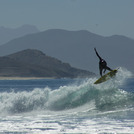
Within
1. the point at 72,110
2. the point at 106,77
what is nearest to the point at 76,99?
the point at 72,110

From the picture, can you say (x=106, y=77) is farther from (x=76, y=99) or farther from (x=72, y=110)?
(x=72, y=110)

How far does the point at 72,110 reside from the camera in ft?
101

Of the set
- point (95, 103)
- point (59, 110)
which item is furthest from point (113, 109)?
point (59, 110)

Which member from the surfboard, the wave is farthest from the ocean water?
the surfboard

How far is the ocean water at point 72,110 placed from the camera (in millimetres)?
22875

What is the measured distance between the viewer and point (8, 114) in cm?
3136

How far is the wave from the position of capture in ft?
103

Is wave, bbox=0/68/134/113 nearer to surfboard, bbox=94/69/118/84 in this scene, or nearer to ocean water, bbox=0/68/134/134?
ocean water, bbox=0/68/134/134

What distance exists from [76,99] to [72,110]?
8.38ft

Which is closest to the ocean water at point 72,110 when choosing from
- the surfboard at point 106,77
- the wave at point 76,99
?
the wave at point 76,99

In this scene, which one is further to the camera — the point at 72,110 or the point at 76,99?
the point at 76,99

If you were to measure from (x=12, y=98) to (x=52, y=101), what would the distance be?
3.46 m

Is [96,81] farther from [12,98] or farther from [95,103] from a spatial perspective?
[12,98]

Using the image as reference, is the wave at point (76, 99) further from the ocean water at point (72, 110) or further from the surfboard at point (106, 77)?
the surfboard at point (106, 77)
